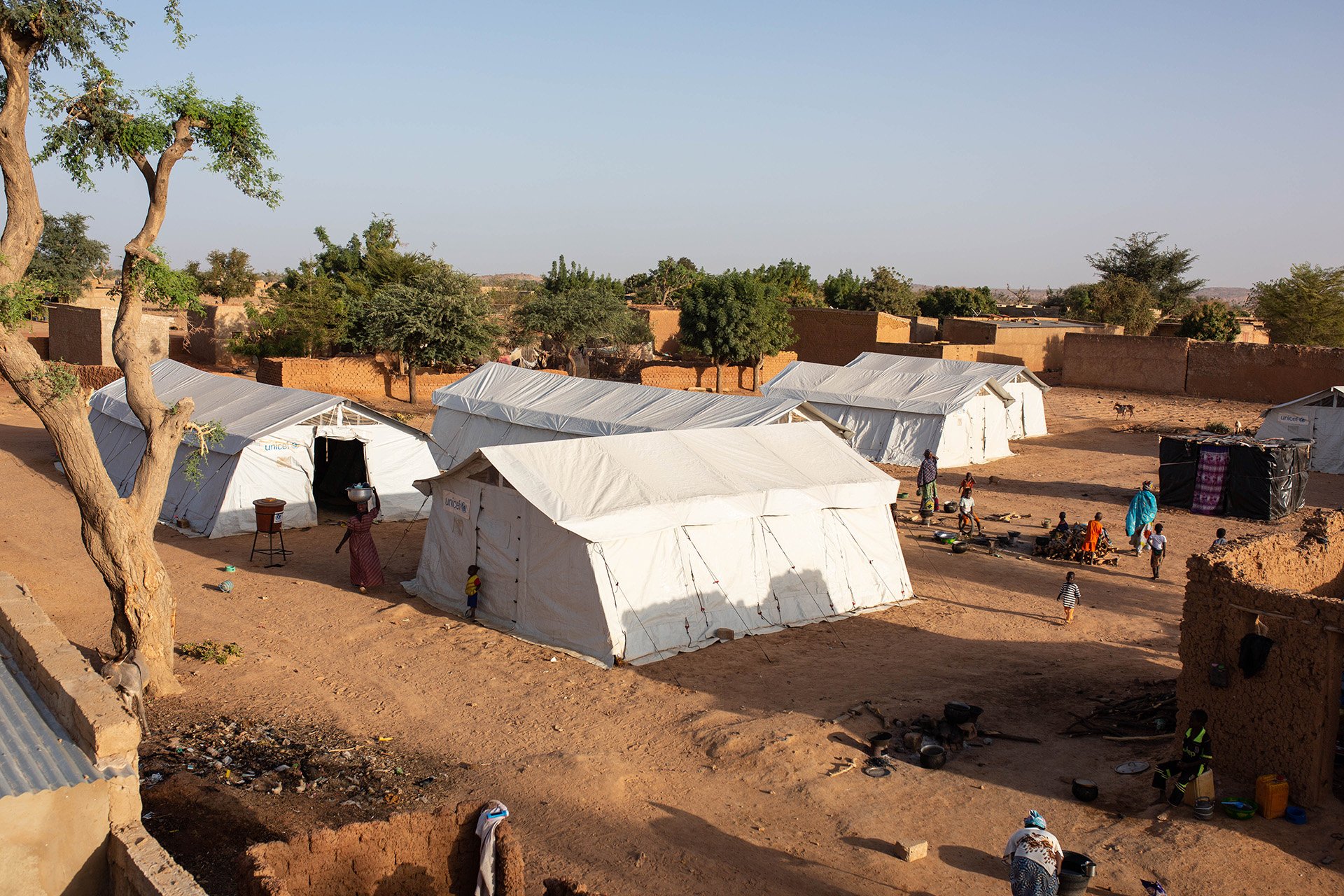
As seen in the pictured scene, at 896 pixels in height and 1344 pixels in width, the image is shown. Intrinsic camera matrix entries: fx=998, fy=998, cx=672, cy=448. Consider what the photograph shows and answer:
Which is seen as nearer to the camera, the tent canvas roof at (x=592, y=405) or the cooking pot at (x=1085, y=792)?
the cooking pot at (x=1085, y=792)

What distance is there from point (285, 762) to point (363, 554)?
4.96 meters

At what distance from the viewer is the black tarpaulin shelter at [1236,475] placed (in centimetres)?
1880

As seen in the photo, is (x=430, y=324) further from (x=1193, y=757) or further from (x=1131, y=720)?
(x=1193, y=757)

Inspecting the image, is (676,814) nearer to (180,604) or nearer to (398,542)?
(180,604)

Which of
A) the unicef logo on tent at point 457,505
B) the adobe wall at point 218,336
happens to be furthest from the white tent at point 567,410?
the adobe wall at point 218,336

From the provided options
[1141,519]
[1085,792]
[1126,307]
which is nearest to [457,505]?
[1085,792]

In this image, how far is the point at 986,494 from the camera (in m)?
20.9

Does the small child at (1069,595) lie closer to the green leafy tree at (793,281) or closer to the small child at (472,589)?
the small child at (472,589)

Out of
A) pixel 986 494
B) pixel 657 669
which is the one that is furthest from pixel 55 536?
pixel 986 494

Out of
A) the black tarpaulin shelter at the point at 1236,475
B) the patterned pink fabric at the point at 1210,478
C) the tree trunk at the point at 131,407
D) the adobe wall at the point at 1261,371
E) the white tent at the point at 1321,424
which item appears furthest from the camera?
the adobe wall at the point at 1261,371

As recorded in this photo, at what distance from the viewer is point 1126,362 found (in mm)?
36375

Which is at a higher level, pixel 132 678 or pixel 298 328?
pixel 298 328

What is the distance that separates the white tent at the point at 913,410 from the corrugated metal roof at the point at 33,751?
19.0m

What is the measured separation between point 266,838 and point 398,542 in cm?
905
